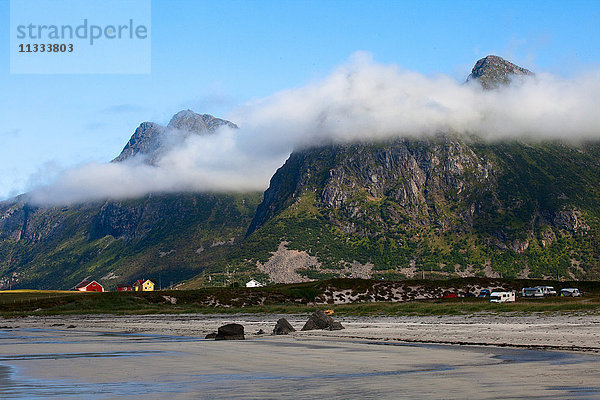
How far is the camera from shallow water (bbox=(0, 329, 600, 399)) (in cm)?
2053

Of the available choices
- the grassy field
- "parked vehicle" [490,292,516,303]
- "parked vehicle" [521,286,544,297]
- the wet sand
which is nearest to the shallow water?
the wet sand

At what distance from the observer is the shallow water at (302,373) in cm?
2053

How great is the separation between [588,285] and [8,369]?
160 meters

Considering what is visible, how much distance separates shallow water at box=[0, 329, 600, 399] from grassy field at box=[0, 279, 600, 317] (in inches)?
2002

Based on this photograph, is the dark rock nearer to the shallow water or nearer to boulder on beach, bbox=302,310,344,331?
boulder on beach, bbox=302,310,344,331

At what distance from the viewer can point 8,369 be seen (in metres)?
28.8

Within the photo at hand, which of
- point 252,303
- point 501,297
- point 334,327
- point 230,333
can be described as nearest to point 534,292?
point 501,297

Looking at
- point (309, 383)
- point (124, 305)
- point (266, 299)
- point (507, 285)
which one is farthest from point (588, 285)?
point (309, 383)

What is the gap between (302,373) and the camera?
86.2 feet

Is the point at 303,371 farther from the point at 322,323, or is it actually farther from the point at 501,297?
the point at 501,297

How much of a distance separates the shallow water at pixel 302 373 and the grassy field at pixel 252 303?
50848mm

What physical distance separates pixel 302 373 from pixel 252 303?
377 feet

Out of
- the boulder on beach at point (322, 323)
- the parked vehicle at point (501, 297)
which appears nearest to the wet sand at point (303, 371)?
the boulder on beach at point (322, 323)

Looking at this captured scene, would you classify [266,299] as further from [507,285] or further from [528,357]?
[528,357]
